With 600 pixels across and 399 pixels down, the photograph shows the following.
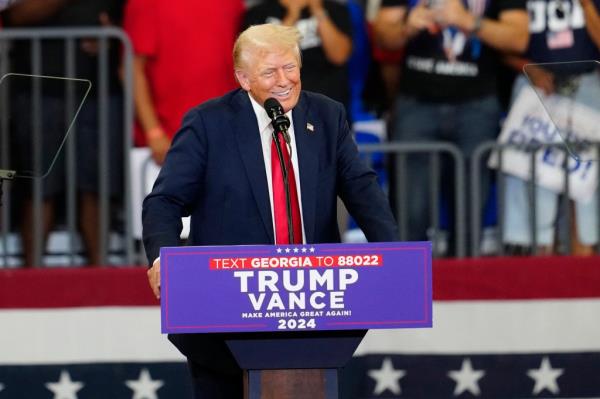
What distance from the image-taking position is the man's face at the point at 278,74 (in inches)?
199

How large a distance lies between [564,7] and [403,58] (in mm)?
892

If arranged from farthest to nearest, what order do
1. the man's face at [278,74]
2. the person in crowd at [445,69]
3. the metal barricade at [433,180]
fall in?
the person in crowd at [445,69], the metal barricade at [433,180], the man's face at [278,74]

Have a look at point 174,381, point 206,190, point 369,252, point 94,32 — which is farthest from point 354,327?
point 94,32

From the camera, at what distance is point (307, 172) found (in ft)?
16.8

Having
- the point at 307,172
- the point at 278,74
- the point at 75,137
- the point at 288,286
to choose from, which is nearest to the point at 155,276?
the point at 288,286

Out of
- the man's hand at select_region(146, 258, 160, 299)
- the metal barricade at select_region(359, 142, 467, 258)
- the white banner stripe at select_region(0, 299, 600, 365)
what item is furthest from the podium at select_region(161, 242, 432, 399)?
the metal barricade at select_region(359, 142, 467, 258)

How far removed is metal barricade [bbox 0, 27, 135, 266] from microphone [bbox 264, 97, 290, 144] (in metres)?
3.14

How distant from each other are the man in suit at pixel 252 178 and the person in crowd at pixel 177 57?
109 inches

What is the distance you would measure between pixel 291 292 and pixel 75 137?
145 inches

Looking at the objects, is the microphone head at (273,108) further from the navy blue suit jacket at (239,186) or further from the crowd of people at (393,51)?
the crowd of people at (393,51)

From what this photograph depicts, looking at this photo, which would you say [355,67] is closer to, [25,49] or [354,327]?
[25,49]

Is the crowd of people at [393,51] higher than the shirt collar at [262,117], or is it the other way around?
A: the crowd of people at [393,51]

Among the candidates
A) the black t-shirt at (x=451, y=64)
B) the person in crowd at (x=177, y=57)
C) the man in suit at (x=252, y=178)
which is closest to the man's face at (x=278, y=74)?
the man in suit at (x=252, y=178)

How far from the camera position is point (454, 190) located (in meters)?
8.12
